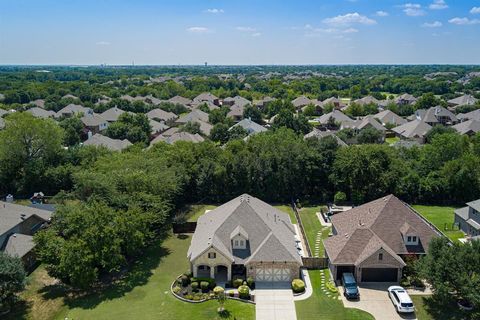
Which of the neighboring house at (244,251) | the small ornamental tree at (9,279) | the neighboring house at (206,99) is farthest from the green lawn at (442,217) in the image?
the neighboring house at (206,99)

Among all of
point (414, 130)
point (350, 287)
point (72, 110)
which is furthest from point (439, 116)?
point (72, 110)

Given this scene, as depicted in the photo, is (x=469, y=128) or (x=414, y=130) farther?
(x=414, y=130)

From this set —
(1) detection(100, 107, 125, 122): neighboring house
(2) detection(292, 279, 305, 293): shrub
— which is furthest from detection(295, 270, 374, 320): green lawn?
(1) detection(100, 107, 125, 122): neighboring house

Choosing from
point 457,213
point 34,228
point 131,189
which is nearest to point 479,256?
point 457,213

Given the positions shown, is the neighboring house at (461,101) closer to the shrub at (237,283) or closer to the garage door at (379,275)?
the garage door at (379,275)

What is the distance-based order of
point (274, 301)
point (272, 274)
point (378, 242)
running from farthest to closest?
1. point (272, 274)
2. point (378, 242)
3. point (274, 301)

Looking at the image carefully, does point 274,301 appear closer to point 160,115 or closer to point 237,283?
point 237,283

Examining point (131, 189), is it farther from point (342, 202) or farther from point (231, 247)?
point (342, 202)

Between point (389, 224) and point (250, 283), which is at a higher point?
point (389, 224)

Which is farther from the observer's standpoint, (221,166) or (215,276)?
(221,166)
